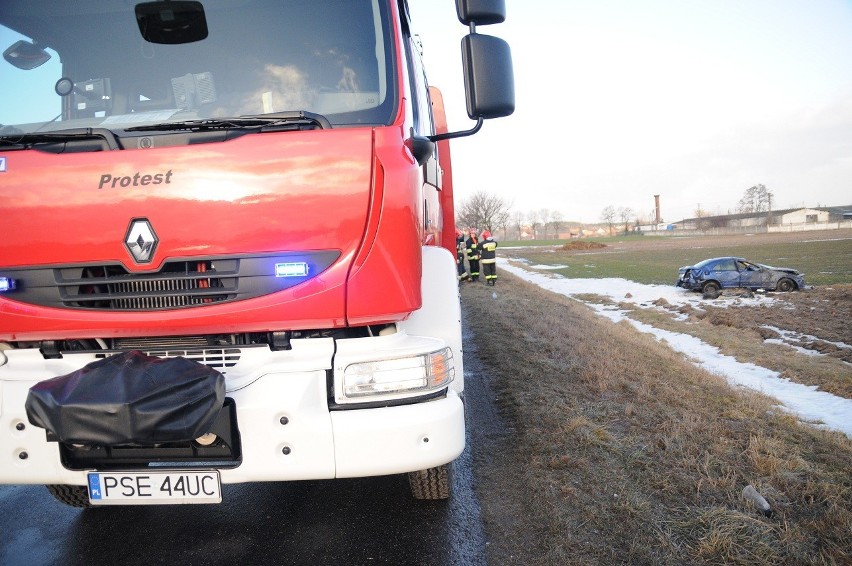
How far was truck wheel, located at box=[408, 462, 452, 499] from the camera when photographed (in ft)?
9.73

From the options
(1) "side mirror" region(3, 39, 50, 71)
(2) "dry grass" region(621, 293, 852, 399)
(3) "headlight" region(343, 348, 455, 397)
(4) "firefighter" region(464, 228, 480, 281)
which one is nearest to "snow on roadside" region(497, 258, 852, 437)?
(2) "dry grass" region(621, 293, 852, 399)

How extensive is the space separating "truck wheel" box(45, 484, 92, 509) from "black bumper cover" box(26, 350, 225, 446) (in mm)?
1370

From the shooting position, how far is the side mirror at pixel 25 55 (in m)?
2.79

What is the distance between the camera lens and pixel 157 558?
267cm

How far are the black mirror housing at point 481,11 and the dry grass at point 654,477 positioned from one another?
2606mm

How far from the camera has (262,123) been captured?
232 centimetres

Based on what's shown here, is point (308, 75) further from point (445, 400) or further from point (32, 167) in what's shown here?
point (445, 400)

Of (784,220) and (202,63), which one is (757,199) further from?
(202,63)

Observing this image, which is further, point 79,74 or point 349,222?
point 79,74

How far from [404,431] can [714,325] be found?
13398mm

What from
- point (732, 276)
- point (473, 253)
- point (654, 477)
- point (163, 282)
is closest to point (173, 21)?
point (163, 282)

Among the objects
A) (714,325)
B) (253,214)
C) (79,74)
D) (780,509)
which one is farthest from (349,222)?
(714,325)

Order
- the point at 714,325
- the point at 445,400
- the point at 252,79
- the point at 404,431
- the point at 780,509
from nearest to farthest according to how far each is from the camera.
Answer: the point at 404,431
the point at 445,400
the point at 252,79
the point at 780,509
the point at 714,325

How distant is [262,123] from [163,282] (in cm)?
81
